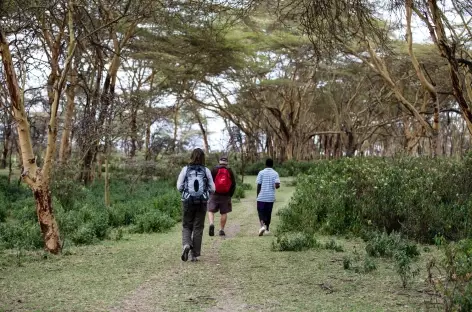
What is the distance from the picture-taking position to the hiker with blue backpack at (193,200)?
26.7 ft

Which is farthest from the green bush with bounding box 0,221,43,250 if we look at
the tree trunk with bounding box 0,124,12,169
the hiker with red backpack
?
the tree trunk with bounding box 0,124,12,169

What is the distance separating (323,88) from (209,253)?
26861 millimetres

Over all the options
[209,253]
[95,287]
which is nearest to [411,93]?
[209,253]

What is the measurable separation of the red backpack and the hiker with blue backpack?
7.47 feet

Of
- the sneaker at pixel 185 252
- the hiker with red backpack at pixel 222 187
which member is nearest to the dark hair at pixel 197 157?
the sneaker at pixel 185 252

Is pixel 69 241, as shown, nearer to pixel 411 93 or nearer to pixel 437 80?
pixel 437 80

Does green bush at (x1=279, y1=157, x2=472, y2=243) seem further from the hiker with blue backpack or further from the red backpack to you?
the hiker with blue backpack

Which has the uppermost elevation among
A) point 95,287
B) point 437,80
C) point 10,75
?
point 437,80

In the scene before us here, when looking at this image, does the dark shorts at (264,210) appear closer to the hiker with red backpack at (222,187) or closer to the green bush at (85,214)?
the hiker with red backpack at (222,187)

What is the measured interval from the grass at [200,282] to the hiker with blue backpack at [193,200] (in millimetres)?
267

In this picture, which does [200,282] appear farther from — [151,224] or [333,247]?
[151,224]

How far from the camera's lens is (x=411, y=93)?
3306cm

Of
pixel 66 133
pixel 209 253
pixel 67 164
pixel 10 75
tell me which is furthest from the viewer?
pixel 66 133

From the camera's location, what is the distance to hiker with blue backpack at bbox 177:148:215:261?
8.12 meters
